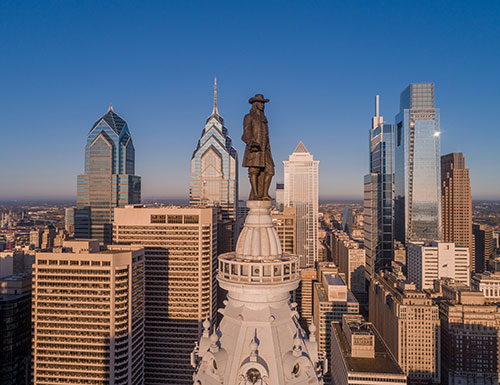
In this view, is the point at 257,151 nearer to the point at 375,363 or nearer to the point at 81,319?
the point at 81,319

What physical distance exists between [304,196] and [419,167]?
43.0 m

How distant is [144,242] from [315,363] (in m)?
57.9

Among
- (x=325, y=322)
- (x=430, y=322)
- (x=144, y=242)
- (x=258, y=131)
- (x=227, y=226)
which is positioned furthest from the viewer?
(x=227, y=226)

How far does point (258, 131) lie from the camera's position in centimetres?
642

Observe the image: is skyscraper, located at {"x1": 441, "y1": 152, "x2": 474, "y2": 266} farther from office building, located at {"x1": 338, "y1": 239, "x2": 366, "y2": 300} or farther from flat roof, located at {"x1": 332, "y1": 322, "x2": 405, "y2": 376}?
flat roof, located at {"x1": 332, "y1": 322, "x2": 405, "y2": 376}

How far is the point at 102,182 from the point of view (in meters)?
109

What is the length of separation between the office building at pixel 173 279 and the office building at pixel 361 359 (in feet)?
68.8

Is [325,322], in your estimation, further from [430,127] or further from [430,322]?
[430,127]

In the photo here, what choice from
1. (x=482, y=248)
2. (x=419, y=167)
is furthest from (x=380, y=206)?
(x=482, y=248)

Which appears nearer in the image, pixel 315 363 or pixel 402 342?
pixel 315 363

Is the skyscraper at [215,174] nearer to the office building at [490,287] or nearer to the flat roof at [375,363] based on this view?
the office building at [490,287]

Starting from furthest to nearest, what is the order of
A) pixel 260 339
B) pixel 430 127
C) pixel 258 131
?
pixel 430 127 → pixel 258 131 → pixel 260 339

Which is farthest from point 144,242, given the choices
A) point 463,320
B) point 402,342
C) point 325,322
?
point 463,320

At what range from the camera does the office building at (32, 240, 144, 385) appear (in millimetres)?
41531
